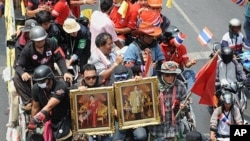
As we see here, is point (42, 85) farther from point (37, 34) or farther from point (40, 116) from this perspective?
point (37, 34)

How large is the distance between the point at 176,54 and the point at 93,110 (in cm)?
262

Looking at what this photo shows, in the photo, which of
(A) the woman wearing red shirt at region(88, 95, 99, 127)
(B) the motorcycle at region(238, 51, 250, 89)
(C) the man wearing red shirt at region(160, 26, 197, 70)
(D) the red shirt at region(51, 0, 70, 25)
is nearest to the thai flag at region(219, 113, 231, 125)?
(C) the man wearing red shirt at region(160, 26, 197, 70)

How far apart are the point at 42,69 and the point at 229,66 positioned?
417 cm

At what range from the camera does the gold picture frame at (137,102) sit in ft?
32.1

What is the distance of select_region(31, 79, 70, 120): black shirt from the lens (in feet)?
31.6

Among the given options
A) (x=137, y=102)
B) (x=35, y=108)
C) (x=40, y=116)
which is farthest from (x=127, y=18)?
(x=40, y=116)

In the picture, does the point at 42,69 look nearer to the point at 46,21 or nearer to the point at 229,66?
the point at 46,21

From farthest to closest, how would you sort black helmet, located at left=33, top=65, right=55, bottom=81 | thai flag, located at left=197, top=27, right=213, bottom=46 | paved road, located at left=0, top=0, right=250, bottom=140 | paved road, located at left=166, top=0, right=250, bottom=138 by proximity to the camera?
paved road, located at left=166, top=0, right=250, bottom=138 < paved road, located at left=0, top=0, right=250, bottom=140 < thai flag, located at left=197, top=27, right=213, bottom=46 < black helmet, located at left=33, top=65, right=55, bottom=81

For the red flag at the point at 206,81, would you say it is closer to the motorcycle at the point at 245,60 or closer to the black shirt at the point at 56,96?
the black shirt at the point at 56,96

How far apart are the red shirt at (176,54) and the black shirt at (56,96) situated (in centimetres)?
254

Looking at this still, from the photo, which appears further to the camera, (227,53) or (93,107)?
(227,53)

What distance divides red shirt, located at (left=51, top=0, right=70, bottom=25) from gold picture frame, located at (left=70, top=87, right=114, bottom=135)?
116 inches

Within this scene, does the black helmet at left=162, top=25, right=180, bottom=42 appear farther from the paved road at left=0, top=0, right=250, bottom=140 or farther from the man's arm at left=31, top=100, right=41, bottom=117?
the man's arm at left=31, top=100, right=41, bottom=117

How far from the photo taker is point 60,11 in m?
12.4
